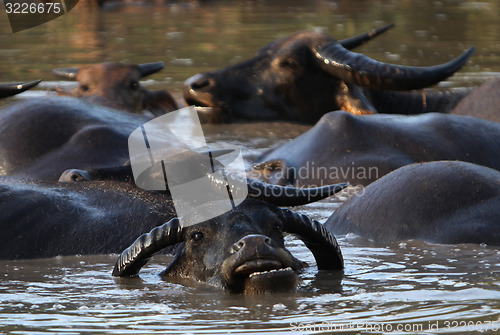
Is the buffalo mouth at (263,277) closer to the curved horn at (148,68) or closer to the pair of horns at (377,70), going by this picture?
the pair of horns at (377,70)

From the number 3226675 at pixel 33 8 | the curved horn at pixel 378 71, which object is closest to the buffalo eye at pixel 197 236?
the curved horn at pixel 378 71

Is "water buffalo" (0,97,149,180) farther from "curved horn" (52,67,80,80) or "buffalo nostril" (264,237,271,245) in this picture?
"buffalo nostril" (264,237,271,245)

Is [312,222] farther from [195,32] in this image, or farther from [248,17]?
[248,17]

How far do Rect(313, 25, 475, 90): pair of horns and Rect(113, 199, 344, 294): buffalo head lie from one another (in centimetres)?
607

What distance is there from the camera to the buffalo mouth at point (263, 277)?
15.3ft

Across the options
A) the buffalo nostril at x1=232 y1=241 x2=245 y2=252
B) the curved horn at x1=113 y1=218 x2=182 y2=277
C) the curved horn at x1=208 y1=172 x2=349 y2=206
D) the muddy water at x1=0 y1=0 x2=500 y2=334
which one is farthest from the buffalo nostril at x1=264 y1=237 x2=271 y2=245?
the curved horn at x1=208 y1=172 x2=349 y2=206

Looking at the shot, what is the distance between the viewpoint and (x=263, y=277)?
470cm

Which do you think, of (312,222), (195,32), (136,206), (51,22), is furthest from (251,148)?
(51,22)

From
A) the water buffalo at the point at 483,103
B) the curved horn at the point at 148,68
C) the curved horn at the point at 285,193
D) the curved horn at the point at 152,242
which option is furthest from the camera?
the curved horn at the point at 148,68

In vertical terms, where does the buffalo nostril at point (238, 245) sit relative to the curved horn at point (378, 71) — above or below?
above

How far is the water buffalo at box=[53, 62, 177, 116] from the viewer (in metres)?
11.2

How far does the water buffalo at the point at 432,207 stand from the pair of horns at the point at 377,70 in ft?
15.7

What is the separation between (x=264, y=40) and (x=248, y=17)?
542cm

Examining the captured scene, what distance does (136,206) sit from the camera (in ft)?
20.9
